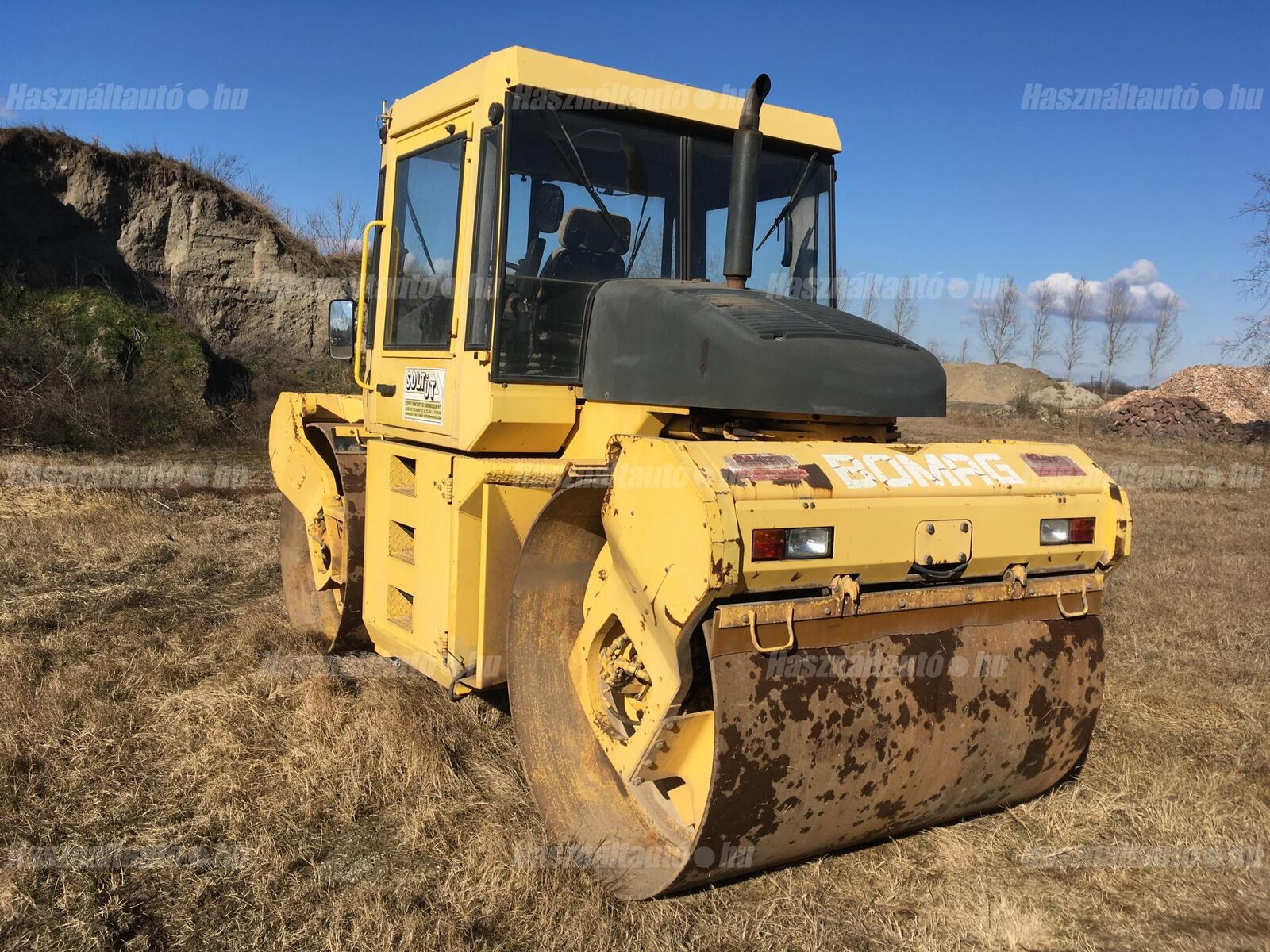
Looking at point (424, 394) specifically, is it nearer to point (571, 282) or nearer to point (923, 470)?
point (571, 282)

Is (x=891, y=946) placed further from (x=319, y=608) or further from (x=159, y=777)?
(x=319, y=608)

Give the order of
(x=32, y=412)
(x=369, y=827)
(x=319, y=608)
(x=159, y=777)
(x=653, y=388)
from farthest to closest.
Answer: (x=32, y=412) → (x=319, y=608) → (x=159, y=777) → (x=369, y=827) → (x=653, y=388)

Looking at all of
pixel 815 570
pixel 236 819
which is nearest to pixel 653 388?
pixel 815 570

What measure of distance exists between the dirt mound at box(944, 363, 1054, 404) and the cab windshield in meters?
41.3

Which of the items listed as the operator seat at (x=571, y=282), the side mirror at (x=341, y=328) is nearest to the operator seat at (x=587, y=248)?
the operator seat at (x=571, y=282)

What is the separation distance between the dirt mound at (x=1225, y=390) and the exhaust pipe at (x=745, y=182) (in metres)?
23.4

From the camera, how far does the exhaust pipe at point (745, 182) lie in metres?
3.41

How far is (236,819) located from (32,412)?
9.80 metres

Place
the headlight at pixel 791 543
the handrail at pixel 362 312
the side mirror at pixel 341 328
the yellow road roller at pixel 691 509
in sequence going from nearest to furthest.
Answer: the headlight at pixel 791 543, the yellow road roller at pixel 691 509, the handrail at pixel 362 312, the side mirror at pixel 341 328

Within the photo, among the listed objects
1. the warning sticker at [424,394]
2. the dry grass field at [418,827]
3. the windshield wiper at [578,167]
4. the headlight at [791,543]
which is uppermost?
the windshield wiper at [578,167]

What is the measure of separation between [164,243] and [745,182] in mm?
15693

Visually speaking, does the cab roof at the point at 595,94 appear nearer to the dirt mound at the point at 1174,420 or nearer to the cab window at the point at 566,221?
the cab window at the point at 566,221

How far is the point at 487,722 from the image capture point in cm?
454

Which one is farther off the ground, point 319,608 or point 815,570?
point 815,570
